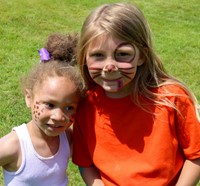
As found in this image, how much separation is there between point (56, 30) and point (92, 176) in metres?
4.82

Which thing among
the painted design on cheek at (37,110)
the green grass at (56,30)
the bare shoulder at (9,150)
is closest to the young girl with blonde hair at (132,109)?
the painted design on cheek at (37,110)

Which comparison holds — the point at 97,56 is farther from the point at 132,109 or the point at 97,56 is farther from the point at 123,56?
the point at 132,109

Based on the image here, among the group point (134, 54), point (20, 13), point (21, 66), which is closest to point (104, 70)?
point (134, 54)

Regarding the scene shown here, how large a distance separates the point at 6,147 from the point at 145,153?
27.4 inches

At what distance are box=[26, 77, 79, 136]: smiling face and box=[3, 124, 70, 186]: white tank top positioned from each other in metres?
0.11

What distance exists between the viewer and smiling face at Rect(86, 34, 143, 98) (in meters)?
2.13

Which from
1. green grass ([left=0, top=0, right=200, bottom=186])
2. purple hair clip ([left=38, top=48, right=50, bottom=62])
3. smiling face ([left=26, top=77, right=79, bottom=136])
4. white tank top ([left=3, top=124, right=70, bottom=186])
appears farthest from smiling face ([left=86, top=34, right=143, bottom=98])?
green grass ([left=0, top=0, right=200, bottom=186])

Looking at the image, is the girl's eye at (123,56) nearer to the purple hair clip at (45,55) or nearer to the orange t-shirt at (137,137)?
the orange t-shirt at (137,137)

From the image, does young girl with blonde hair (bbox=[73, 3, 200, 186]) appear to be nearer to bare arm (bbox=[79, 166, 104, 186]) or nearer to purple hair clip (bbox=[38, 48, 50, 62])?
bare arm (bbox=[79, 166, 104, 186])

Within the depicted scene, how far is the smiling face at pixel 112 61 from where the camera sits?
213 cm

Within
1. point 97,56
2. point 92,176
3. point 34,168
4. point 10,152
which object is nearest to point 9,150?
point 10,152

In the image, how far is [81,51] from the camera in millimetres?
2262

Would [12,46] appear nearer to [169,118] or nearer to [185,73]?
[185,73]

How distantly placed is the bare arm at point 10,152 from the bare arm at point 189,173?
0.83m
